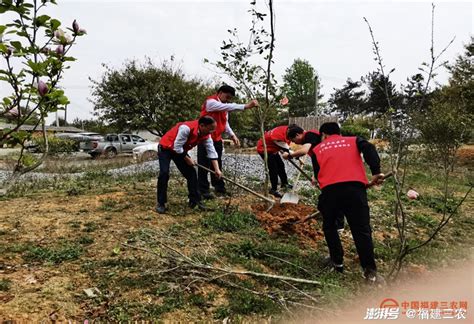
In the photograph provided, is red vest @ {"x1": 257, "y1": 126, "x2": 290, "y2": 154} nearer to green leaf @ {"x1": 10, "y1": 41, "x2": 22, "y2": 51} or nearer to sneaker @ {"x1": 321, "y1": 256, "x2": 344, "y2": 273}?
sneaker @ {"x1": 321, "y1": 256, "x2": 344, "y2": 273}

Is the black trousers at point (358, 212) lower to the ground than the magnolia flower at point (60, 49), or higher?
lower

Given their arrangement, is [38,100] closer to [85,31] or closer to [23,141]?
[23,141]

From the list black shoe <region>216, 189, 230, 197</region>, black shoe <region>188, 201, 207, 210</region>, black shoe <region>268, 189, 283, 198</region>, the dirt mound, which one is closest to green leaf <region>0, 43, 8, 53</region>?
the dirt mound

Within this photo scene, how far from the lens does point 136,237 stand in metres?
3.64

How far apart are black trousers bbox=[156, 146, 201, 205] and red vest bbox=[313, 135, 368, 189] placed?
2044 millimetres

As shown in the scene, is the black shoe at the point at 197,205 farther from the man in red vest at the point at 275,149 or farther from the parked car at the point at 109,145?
the parked car at the point at 109,145

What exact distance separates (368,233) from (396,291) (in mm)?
509

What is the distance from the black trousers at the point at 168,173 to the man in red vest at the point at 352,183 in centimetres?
204

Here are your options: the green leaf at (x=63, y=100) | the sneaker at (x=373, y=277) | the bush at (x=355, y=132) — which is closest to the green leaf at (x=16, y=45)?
the green leaf at (x=63, y=100)

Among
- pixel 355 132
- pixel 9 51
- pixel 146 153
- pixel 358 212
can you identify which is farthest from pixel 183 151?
pixel 355 132

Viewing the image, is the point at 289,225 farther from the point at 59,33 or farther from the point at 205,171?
the point at 59,33

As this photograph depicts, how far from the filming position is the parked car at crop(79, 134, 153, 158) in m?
17.7

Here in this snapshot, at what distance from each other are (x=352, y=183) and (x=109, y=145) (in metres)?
16.7

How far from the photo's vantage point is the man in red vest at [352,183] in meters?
3.17
